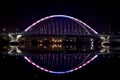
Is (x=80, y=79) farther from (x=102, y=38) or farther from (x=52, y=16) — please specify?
(x=102, y=38)

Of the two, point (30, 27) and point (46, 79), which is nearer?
point (46, 79)

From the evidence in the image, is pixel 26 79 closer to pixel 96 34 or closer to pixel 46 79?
pixel 46 79

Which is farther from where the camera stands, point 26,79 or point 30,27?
point 30,27

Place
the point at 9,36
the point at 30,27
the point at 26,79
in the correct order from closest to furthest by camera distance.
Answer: the point at 26,79 < the point at 30,27 < the point at 9,36

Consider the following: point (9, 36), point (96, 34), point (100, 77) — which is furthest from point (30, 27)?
point (100, 77)

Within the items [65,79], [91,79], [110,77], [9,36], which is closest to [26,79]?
[65,79]

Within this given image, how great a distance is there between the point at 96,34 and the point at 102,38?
299 cm

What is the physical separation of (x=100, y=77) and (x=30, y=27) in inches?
1211

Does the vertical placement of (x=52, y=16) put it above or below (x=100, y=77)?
above

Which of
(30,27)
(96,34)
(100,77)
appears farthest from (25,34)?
(100,77)

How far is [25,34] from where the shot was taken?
4203 centimetres

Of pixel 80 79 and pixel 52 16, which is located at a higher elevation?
pixel 52 16

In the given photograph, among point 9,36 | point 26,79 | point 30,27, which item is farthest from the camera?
point 9,36

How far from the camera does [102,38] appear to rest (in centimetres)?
4503
